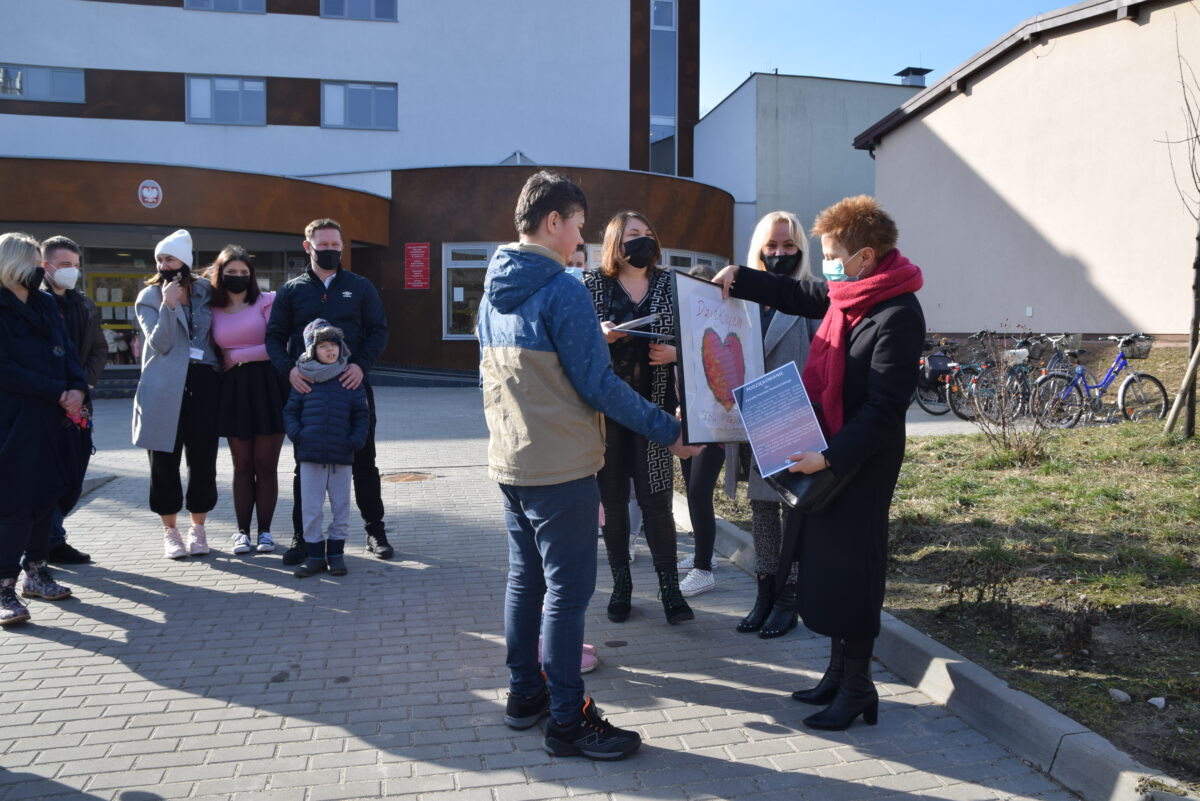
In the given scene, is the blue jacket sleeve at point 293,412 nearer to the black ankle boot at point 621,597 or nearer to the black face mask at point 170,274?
the black face mask at point 170,274

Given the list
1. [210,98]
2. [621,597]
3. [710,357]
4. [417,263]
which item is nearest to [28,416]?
[621,597]

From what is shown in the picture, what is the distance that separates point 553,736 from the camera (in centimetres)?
340

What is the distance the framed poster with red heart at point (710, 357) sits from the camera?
3764mm

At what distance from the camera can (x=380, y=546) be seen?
6207 millimetres

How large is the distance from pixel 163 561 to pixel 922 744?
196 inches

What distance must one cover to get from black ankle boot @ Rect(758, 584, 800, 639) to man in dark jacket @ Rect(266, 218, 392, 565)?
2.80 m

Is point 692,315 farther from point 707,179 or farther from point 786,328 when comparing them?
point 707,179

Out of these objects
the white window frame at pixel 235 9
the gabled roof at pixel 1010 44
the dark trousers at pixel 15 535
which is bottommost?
the dark trousers at pixel 15 535

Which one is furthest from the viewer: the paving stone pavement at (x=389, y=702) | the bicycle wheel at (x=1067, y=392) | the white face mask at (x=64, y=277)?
the bicycle wheel at (x=1067, y=392)

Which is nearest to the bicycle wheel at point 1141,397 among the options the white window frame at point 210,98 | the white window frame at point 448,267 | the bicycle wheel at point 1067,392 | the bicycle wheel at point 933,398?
the bicycle wheel at point 1067,392

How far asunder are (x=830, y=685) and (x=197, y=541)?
4457 mm

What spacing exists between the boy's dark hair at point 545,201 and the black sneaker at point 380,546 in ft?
11.2

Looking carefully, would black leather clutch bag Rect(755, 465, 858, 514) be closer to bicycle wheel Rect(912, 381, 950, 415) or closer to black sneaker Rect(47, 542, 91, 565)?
black sneaker Rect(47, 542, 91, 565)

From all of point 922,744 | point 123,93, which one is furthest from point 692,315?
point 123,93
